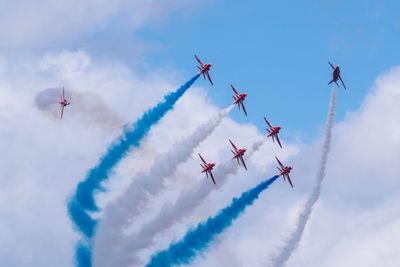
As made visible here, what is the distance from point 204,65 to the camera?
19000cm

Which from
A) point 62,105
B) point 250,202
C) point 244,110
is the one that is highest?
point 62,105

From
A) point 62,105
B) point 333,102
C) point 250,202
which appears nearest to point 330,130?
point 333,102

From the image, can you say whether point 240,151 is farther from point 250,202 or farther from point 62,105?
point 62,105

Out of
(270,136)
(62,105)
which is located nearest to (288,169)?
(270,136)

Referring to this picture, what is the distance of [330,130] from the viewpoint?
616ft

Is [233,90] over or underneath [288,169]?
over

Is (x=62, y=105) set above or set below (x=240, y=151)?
above

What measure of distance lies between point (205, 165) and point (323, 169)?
1775 cm

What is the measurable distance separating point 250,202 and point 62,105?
113ft

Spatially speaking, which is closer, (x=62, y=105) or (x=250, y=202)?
(x=250, y=202)

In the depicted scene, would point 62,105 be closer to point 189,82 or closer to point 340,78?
point 189,82

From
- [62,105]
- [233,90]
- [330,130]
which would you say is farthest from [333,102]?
[62,105]

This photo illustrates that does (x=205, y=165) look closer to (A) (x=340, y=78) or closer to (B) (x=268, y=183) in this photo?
(B) (x=268, y=183)

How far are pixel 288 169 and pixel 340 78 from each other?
627 inches
